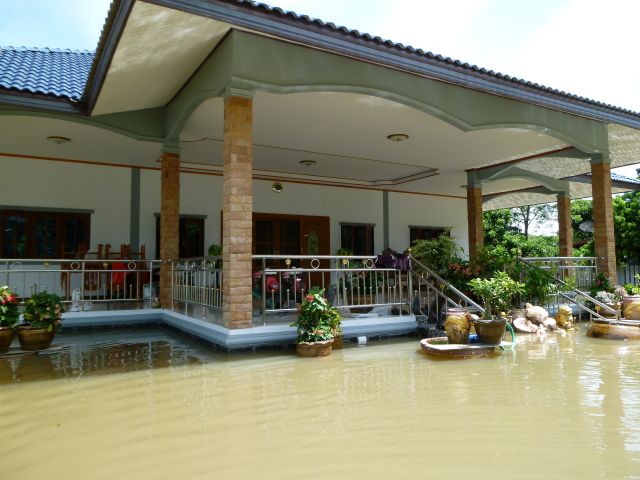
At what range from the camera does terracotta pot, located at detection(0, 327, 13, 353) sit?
218 inches

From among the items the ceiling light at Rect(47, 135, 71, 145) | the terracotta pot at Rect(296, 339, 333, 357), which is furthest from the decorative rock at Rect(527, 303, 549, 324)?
the ceiling light at Rect(47, 135, 71, 145)

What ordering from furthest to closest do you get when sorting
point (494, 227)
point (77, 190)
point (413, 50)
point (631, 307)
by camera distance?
point (494, 227) < point (77, 190) < point (631, 307) < point (413, 50)

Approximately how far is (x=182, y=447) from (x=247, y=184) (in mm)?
3230

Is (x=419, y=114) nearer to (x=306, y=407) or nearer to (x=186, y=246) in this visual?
(x=306, y=407)

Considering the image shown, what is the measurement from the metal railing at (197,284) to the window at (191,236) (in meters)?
2.97

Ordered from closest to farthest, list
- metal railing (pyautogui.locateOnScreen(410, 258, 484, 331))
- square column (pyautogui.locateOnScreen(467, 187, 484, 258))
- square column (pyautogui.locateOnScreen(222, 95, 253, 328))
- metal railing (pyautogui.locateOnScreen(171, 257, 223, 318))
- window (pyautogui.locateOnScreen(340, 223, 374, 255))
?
square column (pyautogui.locateOnScreen(222, 95, 253, 328)), metal railing (pyautogui.locateOnScreen(171, 257, 223, 318)), metal railing (pyautogui.locateOnScreen(410, 258, 484, 331)), square column (pyautogui.locateOnScreen(467, 187, 484, 258)), window (pyautogui.locateOnScreen(340, 223, 374, 255))

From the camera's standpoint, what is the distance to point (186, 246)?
36.1 ft

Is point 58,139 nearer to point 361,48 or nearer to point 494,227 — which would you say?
point 361,48

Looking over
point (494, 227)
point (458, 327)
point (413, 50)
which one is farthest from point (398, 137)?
point (494, 227)

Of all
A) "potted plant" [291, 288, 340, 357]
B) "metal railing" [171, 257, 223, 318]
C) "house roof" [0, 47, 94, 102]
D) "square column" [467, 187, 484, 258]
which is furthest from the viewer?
"square column" [467, 187, 484, 258]

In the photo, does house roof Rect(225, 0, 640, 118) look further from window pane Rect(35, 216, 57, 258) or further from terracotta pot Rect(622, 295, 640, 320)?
window pane Rect(35, 216, 57, 258)

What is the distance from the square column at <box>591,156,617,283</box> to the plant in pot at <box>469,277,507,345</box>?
4560 mm

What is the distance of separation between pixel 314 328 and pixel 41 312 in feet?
11.0

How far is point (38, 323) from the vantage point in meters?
5.79
